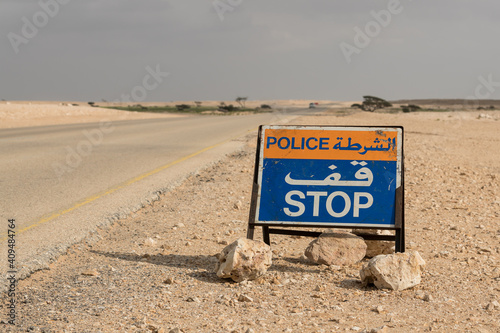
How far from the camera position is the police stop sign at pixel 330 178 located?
16.0 ft

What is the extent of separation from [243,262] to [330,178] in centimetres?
118

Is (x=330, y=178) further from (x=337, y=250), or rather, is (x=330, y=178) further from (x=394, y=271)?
(x=394, y=271)

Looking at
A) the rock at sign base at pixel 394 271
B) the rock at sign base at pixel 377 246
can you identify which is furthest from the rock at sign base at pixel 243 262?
the rock at sign base at pixel 377 246

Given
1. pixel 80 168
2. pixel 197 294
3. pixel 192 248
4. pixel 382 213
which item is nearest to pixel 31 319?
pixel 197 294

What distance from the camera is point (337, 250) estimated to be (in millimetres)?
4965

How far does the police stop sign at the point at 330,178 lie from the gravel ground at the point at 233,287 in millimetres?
475

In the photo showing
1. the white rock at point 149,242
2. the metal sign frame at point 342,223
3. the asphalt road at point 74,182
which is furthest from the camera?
the asphalt road at point 74,182

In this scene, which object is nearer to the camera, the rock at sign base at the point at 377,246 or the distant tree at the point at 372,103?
the rock at sign base at the point at 377,246

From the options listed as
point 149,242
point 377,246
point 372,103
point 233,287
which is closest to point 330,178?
point 377,246

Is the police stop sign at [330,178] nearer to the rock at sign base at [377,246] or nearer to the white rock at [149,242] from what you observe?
the rock at sign base at [377,246]

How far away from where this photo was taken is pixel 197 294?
13.7ft

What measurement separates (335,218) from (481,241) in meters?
1.86

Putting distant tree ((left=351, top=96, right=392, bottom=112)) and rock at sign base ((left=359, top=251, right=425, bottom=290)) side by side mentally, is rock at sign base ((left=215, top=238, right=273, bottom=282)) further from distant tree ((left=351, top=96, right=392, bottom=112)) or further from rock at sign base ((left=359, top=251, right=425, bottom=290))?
distant tree ((left=351, top=96, right=392, bottom=112))

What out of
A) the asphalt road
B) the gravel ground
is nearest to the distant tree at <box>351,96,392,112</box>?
the asphalt road
